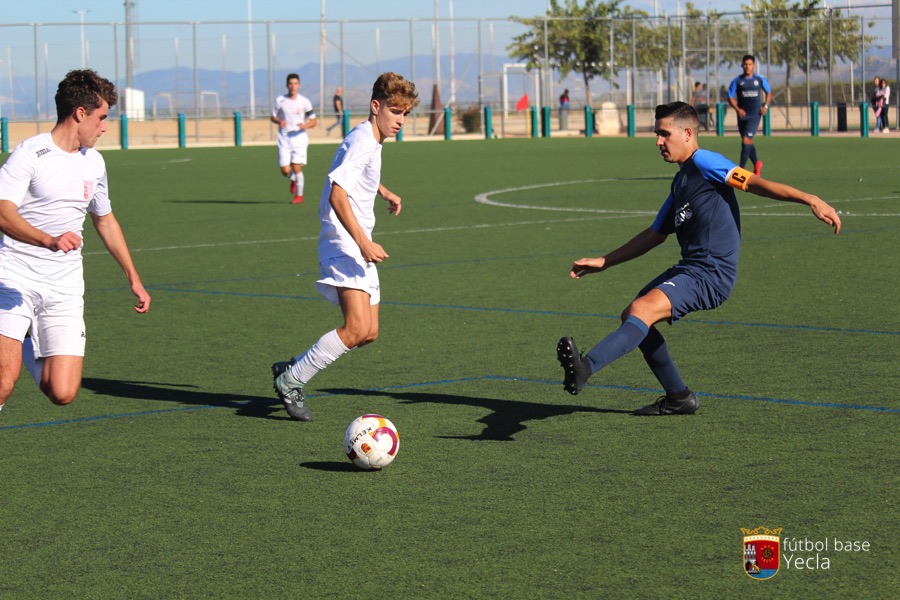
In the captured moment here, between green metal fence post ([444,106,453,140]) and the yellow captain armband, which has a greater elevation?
green metal fence post ([444,106,453,140])

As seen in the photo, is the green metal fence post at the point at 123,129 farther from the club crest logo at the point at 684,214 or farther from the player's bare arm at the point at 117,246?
the club crest logo at the point at 684,214

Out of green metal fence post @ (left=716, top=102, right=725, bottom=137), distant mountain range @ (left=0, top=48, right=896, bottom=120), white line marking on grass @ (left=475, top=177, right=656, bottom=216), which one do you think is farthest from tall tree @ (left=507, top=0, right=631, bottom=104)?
white line marking on grass @ (left=475, top=177, right=656, bottom=216)

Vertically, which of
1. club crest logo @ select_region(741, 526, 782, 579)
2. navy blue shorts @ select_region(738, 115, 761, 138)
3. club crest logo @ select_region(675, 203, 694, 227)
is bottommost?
club crest logo @ select_region(741, 526, 782, 579)

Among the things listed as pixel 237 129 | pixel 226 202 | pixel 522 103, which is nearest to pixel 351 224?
pixel 226 202

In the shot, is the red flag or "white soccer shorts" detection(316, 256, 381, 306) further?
the red flag

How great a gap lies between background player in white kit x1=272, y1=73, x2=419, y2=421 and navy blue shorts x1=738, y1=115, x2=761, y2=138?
1780cm

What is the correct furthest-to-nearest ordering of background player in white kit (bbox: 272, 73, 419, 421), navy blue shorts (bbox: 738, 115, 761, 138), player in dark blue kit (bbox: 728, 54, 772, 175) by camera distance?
1. player in dark blue kit (bbox: 728, 54, 772, 175)
2. navy blue shorts (bbox: 738, 115, 761, 138)
3. background player in white kit (bbox: 272, 73, 419, 421)

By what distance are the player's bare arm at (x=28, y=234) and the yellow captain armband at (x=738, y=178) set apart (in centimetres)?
322

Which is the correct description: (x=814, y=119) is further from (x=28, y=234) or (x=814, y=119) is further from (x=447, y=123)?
(x=28, y=234)

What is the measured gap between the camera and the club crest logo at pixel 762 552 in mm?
4879

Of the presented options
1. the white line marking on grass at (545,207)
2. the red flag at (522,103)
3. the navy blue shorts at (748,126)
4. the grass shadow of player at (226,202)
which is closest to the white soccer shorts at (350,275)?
the white line marking on grass at (545,207)

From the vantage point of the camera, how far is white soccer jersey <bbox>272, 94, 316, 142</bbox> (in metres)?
23.9

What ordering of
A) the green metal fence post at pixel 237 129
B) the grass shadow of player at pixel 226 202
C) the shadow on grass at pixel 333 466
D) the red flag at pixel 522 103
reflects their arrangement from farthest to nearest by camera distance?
the red flag at pixel 522 103, the green metal fence post at pixel 237 129, the grass shadow of player at pixel 226 202, the shadow on grass at pixel 333 466

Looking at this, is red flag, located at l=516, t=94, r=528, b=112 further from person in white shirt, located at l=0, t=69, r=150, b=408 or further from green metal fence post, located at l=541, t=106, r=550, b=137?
person in white shirt, located at l=0, t=69, r=150, b=408
